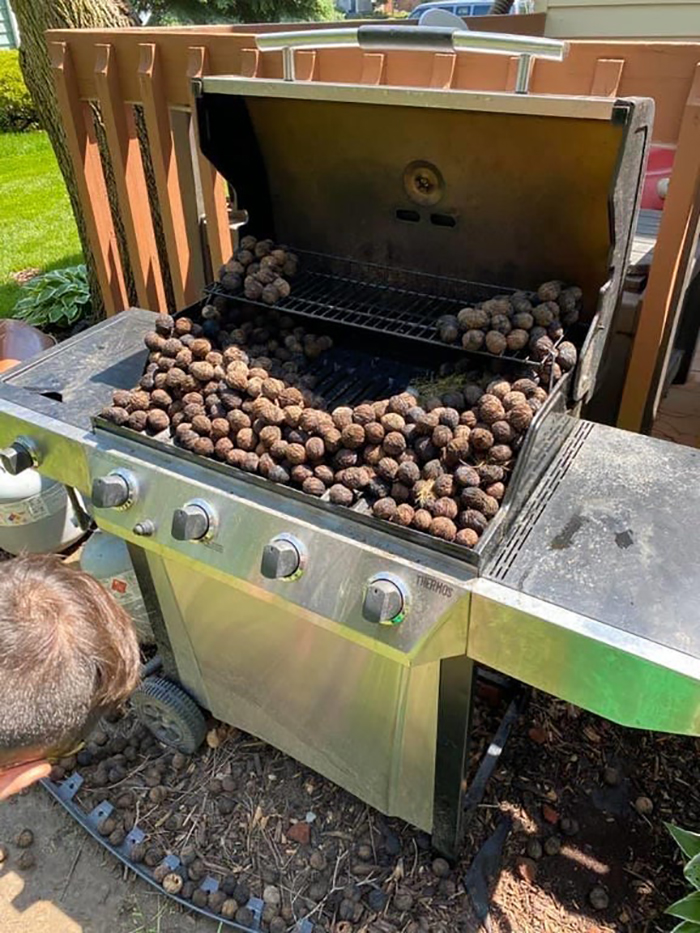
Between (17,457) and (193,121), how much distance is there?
1.72 metres

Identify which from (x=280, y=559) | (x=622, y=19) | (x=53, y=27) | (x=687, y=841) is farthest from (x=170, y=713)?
(x=622, y=19)

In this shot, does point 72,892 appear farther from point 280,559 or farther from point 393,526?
point 393,526

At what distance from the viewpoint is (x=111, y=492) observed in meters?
1.73

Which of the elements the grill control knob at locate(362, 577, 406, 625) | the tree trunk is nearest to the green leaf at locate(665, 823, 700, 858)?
the grill control knob at locate(362, 577, 406, 625)

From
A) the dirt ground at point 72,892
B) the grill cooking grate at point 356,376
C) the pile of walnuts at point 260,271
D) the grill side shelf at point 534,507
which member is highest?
the pile of walnuts at point 260,271

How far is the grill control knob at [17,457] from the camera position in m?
1.97

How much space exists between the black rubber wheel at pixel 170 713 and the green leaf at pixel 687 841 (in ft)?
5.22

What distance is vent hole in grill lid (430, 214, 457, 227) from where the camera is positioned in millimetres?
1866

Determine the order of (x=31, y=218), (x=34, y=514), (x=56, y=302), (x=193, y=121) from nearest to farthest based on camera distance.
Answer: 1. (x=193, y=121)
2. (x=34, y=514)
3. (x=56, y=302)
4. (x=31, y=218)

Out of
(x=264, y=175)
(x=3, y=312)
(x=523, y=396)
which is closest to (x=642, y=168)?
(x=523, y=396)

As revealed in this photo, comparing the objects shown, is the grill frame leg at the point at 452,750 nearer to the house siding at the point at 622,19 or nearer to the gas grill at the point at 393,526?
the gas grill at the point at 393,526

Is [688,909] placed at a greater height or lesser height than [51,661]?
lesser

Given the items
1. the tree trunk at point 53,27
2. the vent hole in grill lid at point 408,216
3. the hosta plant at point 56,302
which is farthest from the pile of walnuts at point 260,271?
the hosta plant at point 56,302

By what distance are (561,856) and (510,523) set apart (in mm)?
1364
